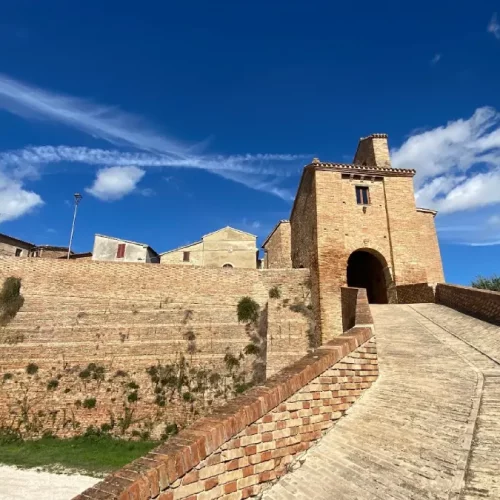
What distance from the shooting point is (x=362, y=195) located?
17.6 m

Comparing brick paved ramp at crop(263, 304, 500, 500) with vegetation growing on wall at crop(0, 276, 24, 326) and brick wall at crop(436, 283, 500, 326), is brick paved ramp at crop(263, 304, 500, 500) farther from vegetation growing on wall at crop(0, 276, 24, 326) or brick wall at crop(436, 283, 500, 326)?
vegetation growing on wall at crop(0, 276, 24, 326)

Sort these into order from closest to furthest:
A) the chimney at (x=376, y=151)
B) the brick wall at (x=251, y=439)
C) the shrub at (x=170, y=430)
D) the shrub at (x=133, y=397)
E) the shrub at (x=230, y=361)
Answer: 1. the brick wall at (x=251, y=439)
2. the shrub at (x=170, y=430)
3. the shrub at (x=133, y=397)
4. the shrub at (x=230, y=361)
5. the chimney at (x=376, y=151)

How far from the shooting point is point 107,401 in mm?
12922

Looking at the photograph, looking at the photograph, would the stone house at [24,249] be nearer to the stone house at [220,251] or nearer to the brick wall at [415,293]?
the stone house at [220,251]

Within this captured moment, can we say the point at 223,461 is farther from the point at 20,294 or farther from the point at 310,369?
the point at 20,294

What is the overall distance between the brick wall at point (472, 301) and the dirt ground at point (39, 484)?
10760mm

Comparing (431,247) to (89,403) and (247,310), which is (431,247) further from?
(89,403)

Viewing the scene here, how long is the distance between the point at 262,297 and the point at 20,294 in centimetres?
1056

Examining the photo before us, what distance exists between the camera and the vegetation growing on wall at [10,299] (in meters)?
14.7

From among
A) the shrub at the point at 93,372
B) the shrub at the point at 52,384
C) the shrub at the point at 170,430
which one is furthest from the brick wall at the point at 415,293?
the shrub at the point at 52,384

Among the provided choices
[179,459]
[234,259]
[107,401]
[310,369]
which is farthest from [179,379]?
[234,259]

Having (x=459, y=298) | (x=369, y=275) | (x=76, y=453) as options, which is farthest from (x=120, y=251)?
(x=459, y=298)

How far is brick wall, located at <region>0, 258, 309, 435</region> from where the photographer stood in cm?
1298

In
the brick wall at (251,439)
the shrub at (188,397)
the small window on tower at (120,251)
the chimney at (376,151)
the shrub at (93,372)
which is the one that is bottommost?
the shrub at (188,397)
